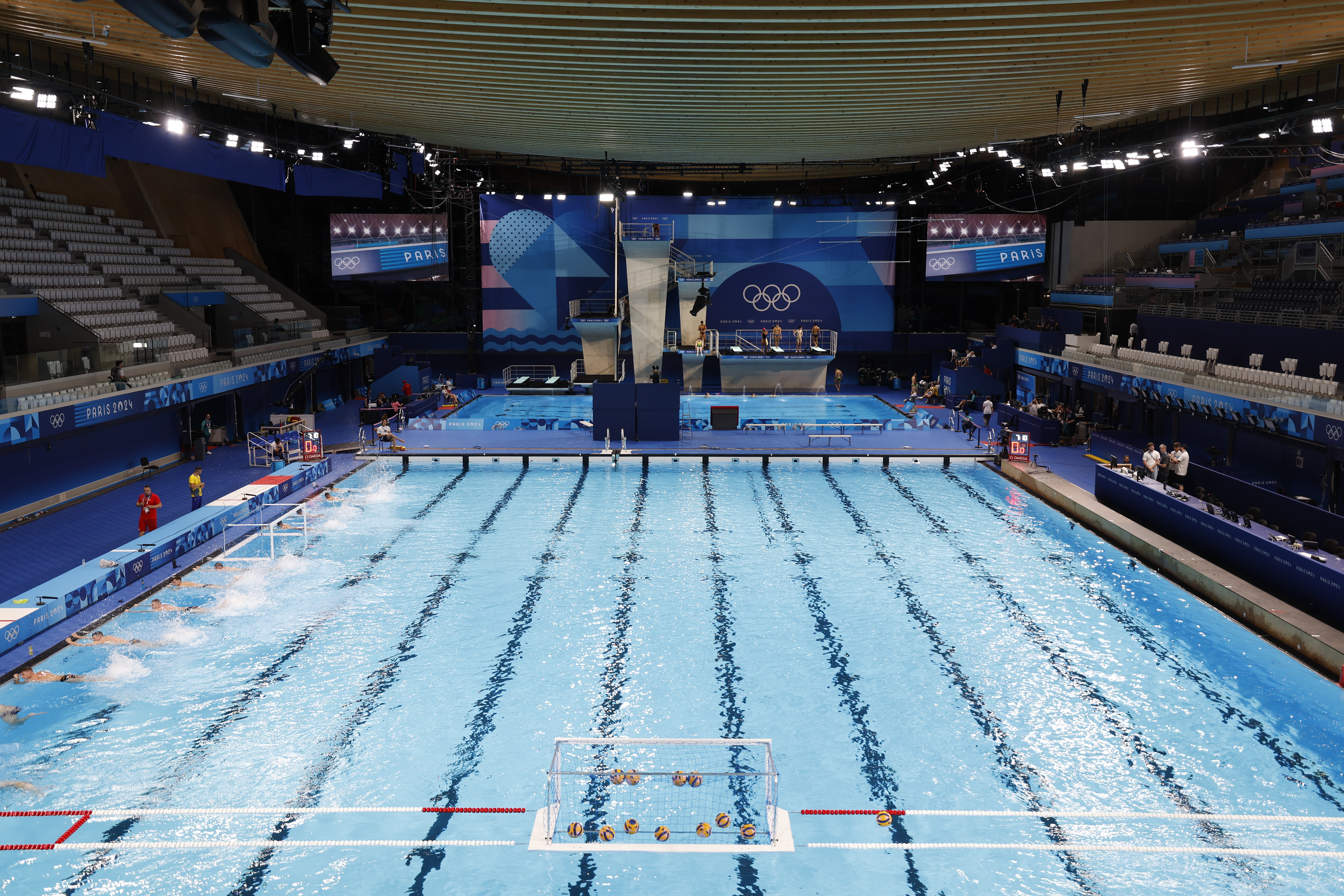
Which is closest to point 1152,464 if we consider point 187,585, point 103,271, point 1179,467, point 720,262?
point 1179,467

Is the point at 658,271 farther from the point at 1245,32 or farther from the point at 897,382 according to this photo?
the point at 1245,32

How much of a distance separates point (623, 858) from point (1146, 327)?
20.4 meters

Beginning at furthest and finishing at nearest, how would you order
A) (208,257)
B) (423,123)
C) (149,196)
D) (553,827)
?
(208,257) → (149,196) → (423,123) → (553,827)

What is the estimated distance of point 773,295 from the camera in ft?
100

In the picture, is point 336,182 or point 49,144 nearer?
point 49,144

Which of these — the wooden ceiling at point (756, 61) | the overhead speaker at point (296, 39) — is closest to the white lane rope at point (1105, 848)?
the overhead speaker at point (296, 39)

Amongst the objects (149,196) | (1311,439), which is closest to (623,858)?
(1311,439)

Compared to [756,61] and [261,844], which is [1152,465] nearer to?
[756,61]

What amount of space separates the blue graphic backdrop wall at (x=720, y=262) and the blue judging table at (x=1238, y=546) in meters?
16.7

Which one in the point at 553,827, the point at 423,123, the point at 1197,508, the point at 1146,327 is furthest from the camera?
the point at 1146,327

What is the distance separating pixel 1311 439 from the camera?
13164 mm

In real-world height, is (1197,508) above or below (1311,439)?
below

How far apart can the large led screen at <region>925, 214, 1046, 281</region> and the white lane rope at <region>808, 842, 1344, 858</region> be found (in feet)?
83.5

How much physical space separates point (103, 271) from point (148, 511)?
972cm
